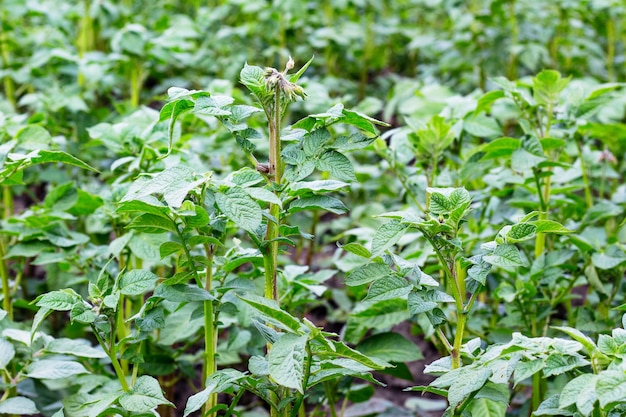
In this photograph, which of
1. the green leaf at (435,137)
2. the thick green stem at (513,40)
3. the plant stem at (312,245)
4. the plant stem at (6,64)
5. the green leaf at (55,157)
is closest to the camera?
the green leaf at (55,157)

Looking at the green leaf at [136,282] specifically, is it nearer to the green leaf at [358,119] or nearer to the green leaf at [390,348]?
the green leaf at [358,119]

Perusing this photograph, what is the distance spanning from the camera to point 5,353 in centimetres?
132

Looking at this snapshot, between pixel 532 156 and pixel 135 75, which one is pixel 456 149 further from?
pixel 135 75

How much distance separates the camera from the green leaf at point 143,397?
1128 millimetres

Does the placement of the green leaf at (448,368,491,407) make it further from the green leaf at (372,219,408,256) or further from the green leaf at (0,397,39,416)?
the green leaf at (0,397,39,416)

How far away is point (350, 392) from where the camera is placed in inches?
64.8

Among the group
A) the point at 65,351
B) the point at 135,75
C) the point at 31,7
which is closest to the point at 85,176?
the point at 135,75

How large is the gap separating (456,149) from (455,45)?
4.39 feet

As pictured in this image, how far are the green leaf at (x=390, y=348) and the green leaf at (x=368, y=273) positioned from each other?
0.41m

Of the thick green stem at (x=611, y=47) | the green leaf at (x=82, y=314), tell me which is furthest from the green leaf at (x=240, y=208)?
the thick green stem at (x=611, y=47)

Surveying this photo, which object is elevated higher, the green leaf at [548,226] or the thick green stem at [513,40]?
the green leaf at [548,226]

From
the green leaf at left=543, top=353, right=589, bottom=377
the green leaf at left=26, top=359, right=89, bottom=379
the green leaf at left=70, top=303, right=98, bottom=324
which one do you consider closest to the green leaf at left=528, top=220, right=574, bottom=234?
the green leaf at left=543, top=353, right=589, bottom=377

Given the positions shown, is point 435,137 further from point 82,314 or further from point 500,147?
point 82,314

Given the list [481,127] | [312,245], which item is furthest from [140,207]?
[312,245]
